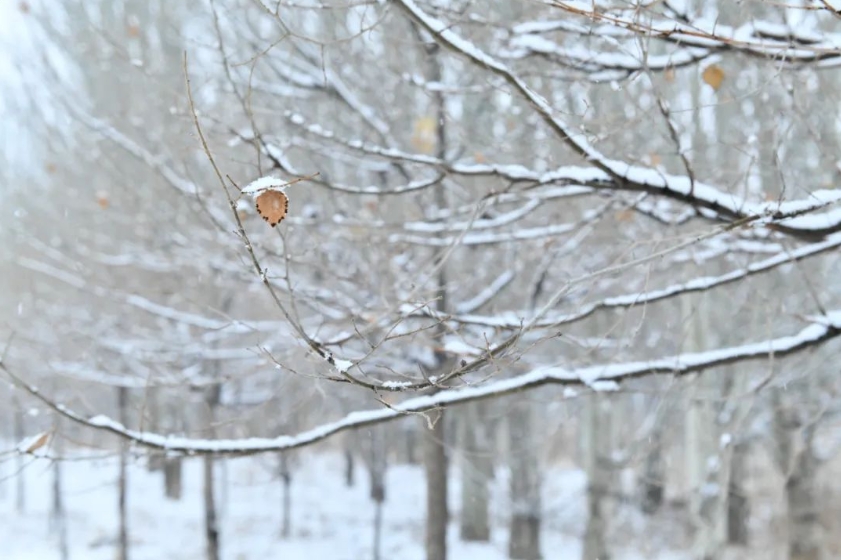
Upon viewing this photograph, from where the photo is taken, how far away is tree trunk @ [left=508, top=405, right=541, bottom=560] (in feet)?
35.8

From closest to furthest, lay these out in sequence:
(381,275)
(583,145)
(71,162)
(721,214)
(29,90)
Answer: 1. (583,145)
2. (721,214)
3. (381,275)
4. (29,90)
5. (71,162)

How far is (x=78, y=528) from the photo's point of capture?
1410 cm

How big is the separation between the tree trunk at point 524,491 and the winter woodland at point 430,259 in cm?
6

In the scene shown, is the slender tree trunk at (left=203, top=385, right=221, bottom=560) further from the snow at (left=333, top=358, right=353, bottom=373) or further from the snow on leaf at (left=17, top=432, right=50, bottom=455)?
the snow at (left=333, top=358, right=353, bottom=373)

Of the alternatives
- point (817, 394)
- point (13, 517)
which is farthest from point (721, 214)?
point (13, 517)

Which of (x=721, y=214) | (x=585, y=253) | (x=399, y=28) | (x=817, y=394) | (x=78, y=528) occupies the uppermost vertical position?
(x=399, y=28)

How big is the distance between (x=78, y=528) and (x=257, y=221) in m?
10.6

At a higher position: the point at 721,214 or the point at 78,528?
the point at 721,214

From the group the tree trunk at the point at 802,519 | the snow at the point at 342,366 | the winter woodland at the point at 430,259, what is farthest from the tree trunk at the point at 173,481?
the snow at the point at 342,366

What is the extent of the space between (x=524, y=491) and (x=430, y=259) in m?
7.95

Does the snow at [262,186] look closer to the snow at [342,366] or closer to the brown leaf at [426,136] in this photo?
the snow at [342,366]

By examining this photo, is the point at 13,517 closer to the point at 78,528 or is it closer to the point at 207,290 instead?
the point at 78,528

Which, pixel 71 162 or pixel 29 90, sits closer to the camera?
pixel 29 90

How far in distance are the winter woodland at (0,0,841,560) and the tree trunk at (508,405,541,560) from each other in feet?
0.18
